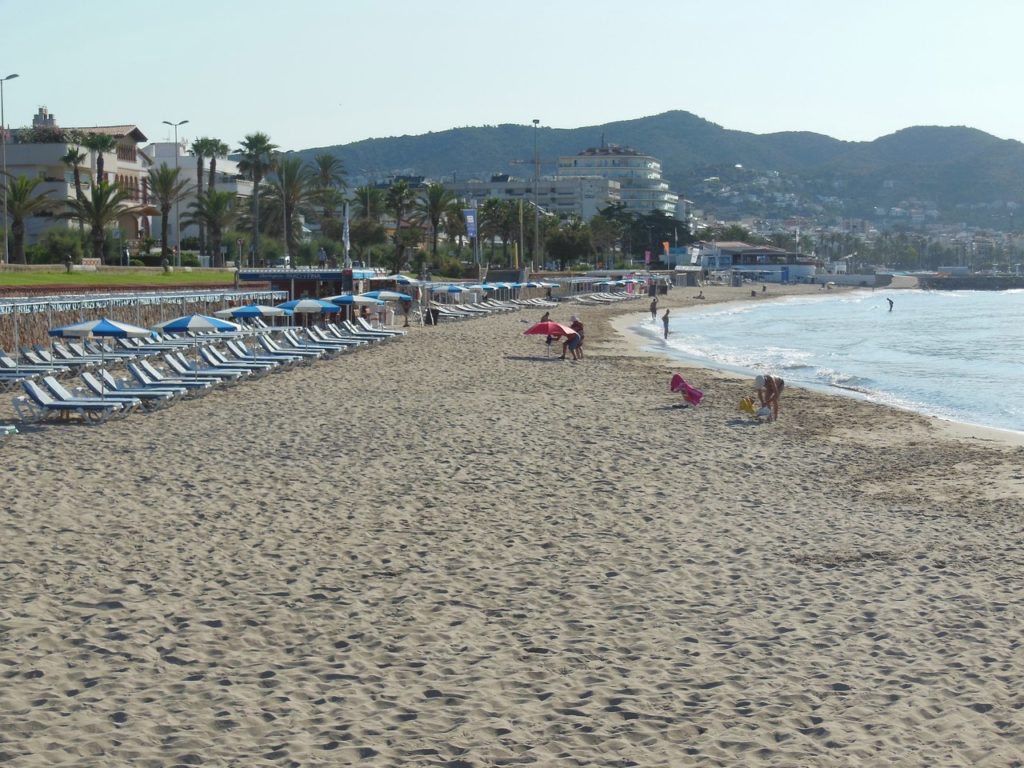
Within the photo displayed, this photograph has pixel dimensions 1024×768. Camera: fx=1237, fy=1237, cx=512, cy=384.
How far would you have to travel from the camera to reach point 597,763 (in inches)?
219

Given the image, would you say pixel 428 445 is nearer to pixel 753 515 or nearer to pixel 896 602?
pixel 753 515

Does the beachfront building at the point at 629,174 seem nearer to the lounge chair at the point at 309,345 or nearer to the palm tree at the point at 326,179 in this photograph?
the palm tree at the point at 326,179

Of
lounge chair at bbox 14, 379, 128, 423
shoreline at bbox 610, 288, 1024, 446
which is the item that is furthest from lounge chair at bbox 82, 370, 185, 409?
shoreline at bbox 610, 288, 1024, 446

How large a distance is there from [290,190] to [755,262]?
105731 mm

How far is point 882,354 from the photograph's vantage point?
39156 millimetres

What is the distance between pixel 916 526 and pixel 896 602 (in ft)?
9.02

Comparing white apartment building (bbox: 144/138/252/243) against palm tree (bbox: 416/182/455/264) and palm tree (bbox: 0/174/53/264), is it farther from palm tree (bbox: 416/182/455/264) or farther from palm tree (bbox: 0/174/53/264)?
palm tree (bbox: 0/174/53/264)

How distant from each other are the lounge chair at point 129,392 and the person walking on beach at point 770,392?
29.3 ft

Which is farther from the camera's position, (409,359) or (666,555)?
(409,359)

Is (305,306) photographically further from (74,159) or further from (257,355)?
(74,159)

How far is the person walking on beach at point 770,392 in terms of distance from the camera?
18469 mm

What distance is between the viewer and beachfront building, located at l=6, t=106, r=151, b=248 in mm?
59531

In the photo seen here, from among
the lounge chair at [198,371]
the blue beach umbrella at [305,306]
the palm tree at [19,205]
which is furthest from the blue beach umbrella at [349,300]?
the palm tree at [19,205]

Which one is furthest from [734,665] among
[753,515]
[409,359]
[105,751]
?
[409,359]
